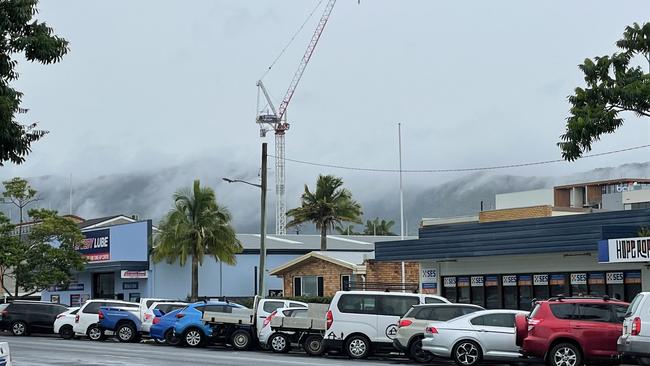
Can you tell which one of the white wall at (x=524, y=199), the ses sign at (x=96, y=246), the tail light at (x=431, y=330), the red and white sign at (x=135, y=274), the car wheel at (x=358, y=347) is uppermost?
the white wall at (x=524, y=199)

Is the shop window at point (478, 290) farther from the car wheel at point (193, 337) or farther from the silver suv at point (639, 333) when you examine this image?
the silver suv at point (639, 333)

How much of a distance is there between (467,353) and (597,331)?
3437mm

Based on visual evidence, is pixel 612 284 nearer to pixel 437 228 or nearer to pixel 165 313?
pixel 437 228

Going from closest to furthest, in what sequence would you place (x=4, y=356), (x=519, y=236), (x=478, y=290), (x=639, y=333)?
(x=4, y=356) < (x=639, y=333) < (x=519, y=236) < (x=478, y=290)

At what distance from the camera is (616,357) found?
73.5 ft

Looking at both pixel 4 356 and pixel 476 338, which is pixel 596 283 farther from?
pixel 4 356

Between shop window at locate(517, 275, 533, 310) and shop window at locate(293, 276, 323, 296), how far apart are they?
15.4 m

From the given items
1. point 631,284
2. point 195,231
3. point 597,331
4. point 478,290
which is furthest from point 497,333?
point 195,231

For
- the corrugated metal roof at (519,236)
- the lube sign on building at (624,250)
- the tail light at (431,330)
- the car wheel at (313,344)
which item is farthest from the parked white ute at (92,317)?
the lube sign on building at (624,250)

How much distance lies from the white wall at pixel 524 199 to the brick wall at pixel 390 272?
4024 cm

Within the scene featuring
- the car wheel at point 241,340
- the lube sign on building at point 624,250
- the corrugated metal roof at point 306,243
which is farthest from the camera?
the corrugated metal roof at point 306,243

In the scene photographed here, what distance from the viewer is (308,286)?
52062 millimetres

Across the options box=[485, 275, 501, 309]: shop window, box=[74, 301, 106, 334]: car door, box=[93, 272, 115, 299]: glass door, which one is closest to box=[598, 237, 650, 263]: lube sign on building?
box=[485, 275, 501, 309]: shop window

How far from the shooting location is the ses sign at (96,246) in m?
60.2
